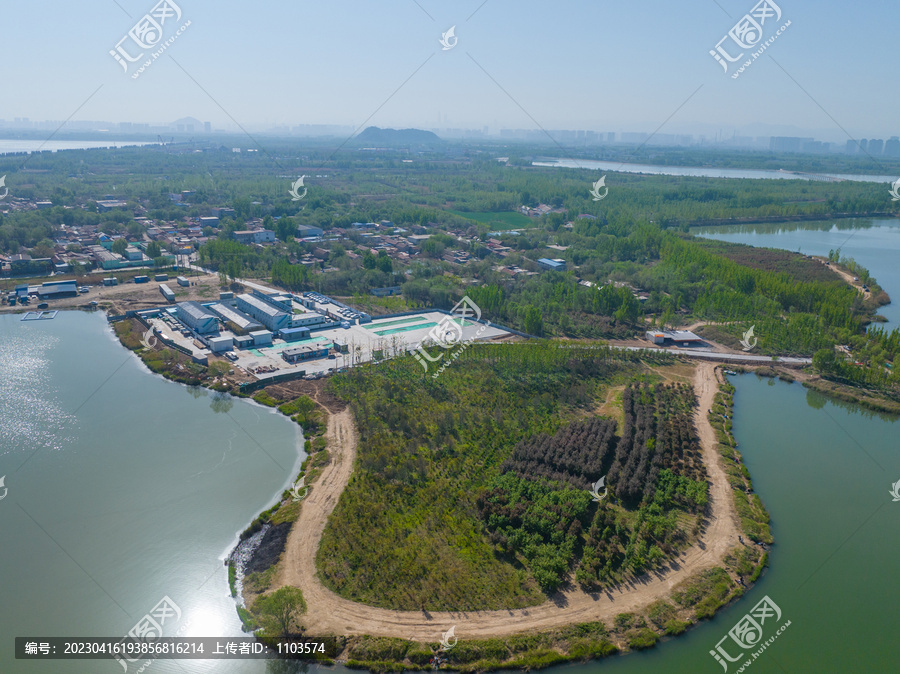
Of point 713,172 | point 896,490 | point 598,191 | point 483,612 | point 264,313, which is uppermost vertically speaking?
point 713,172

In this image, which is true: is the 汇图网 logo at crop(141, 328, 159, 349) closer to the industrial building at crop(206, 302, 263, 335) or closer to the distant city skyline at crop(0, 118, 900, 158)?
the industrial building at crop(206, 302, 263, 335)

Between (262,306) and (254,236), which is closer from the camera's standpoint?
(262,306)

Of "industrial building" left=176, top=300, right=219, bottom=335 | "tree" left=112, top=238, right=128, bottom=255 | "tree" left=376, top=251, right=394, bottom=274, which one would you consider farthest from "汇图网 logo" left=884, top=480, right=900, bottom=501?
"tree" left=112, top=238, right=128, bottom=255

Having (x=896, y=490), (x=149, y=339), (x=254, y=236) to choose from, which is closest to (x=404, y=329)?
(x=149, y=339)

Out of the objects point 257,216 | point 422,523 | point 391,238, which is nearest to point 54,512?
point 422,523

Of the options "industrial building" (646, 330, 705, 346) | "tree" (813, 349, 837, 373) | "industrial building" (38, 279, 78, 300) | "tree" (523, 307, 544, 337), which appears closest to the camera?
"tree" (813, 349, 837, 373)

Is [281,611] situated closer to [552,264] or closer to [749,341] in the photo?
[749,341]
